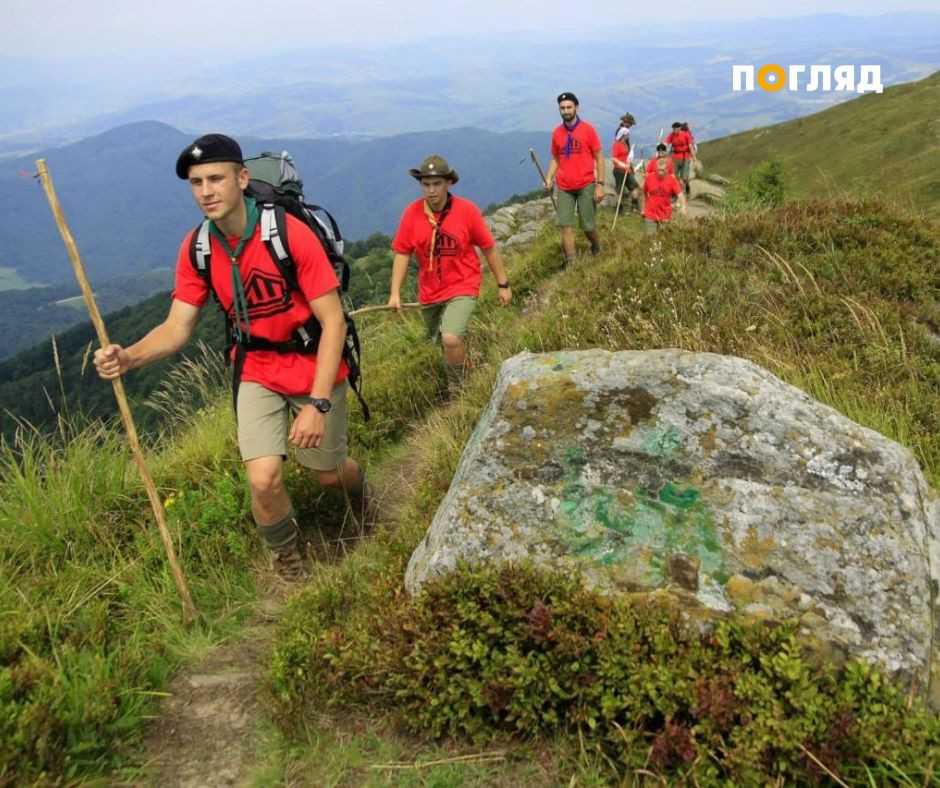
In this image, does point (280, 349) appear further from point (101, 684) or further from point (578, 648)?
point (578, 648)

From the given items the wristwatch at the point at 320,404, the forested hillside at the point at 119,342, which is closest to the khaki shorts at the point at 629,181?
the forested hillside at the point at 119,342

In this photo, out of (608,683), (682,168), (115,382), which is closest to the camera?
(608,683)

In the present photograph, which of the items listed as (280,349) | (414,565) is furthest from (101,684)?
(280,349)

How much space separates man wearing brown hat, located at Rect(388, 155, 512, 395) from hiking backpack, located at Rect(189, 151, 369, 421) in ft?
7.80

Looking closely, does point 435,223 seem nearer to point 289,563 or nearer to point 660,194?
point 289,563

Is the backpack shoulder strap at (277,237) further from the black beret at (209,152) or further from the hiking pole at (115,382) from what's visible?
the hiking pole at (115,382)

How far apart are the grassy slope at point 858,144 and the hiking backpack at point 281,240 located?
43.9m

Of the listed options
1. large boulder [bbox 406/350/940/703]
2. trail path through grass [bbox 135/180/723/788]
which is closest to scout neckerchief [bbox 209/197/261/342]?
large boulder [bbox 406/350/940/703]

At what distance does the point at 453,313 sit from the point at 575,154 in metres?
5.04

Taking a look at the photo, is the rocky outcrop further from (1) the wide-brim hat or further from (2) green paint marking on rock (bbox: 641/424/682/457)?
(2) green paint marking on rock (bbox: 641/424/682/457)

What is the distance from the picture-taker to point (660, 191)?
12.7m

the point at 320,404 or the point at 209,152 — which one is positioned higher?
the point at 209,152

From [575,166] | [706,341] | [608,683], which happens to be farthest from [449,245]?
[608,683]

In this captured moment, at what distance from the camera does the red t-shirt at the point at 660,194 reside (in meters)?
12.7
